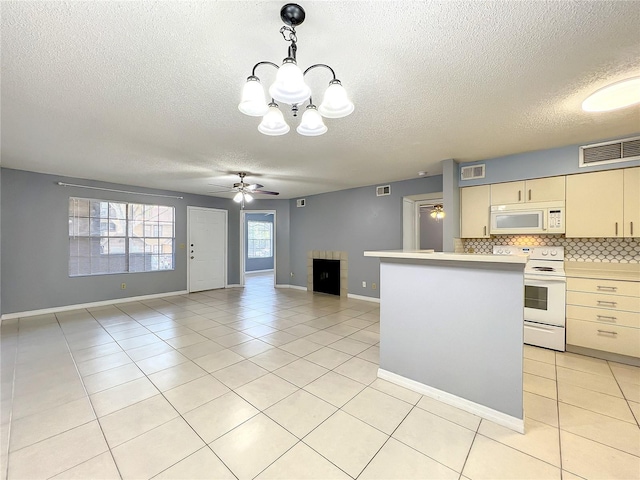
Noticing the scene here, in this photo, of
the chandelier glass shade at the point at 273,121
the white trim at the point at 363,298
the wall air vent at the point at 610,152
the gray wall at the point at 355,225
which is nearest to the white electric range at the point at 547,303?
the wall air vent at the point at 610,152

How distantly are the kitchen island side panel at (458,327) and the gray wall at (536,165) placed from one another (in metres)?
2.44

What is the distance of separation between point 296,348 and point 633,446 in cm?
275

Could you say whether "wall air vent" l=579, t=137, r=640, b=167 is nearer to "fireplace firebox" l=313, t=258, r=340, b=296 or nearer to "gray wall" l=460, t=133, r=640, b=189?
"gray wall" l=460, t=133, r=640, b=189

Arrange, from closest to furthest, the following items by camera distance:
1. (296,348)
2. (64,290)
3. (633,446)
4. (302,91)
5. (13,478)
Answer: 1. (302,91)
2. (13,478)
3. (633,446)
4. (296,348)
5. (64,290)

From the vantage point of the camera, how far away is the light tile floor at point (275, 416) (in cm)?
153

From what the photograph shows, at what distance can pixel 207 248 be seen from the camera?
681 cm

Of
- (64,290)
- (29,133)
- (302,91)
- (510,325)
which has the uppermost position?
(29,133)

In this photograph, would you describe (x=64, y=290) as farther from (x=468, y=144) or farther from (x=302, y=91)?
(x=468, y=144)

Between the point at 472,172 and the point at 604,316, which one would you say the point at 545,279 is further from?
the point at 472,172

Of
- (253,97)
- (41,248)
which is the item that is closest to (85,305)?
(41,248)

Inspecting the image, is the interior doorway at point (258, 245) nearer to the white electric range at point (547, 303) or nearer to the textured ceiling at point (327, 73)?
the textured ceiling at point (327, 73)

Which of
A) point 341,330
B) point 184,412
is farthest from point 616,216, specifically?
point 184,412

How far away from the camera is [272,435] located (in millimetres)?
1762

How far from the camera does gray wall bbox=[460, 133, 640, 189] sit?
3.20 m
